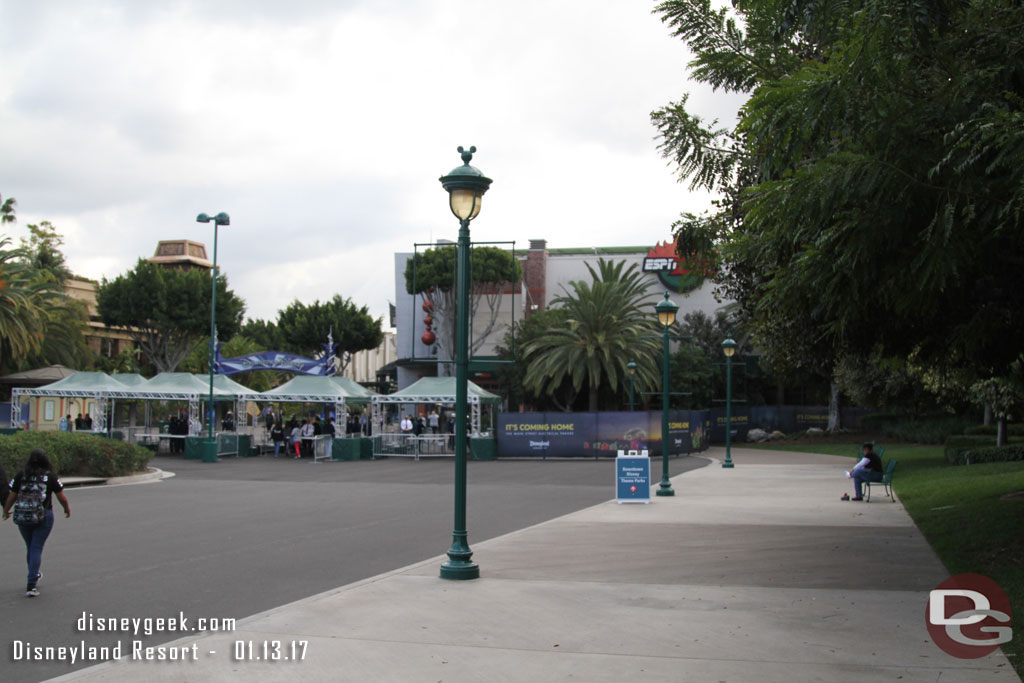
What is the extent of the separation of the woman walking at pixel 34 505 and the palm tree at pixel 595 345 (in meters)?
41.3

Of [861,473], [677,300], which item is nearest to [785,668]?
[861,473]

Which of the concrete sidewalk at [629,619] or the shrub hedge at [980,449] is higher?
the shrub hedge at [980,449]

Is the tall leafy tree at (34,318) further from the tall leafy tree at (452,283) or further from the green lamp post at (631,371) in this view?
the green lamp post at (631,371)

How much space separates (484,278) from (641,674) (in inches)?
2255

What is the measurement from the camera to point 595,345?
2010 inches

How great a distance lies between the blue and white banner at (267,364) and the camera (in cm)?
4666

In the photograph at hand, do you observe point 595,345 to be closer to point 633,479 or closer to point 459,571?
point 633,479

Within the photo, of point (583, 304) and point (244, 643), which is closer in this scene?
point (244, 643)

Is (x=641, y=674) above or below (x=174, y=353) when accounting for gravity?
below

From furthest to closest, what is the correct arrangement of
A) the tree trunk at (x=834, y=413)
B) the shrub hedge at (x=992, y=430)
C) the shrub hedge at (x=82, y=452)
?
the tree trunk at (x=834, y=413) < the shrub hedge at (x=992, y=430) < the shrub hedge at (x=82, y=452)

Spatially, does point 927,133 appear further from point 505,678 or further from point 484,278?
point 484,278

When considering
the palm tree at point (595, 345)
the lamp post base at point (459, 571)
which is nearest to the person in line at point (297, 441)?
the palm tree at point (595, 345)

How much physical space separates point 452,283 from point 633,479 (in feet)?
151

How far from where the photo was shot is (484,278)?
6331 cm
